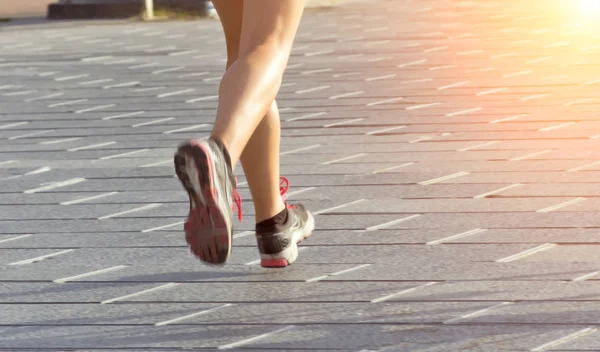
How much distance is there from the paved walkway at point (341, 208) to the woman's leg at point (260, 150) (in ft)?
0.56

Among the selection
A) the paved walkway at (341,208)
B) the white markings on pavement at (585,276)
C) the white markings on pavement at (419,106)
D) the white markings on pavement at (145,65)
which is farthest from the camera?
the white markings on pavement at (145,65)

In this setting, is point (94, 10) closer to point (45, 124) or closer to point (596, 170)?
point (45, 124)

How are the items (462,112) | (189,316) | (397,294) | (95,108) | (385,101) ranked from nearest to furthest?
(189,316) → (397,294) → (462,112) → (385,101) → (95,108)

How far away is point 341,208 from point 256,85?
3.66 ft

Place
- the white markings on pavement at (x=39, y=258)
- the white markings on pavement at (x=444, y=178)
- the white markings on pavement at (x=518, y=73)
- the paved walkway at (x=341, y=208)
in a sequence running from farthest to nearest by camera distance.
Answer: the white markings on pavement at (x=518, y=73)
the white markings on pavement at (x=444, y=178)
the white markings on pavement at (x=39, y=258)
the paved walkway at (x=341, y=208)

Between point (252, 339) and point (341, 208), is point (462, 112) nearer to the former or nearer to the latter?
point (341, 208)

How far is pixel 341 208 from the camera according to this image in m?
3.65

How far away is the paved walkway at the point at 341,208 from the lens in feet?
8.22

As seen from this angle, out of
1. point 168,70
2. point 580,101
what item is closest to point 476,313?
point 580,101

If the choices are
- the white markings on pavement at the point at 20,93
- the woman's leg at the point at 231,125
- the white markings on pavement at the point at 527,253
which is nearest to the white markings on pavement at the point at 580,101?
the white markings on pavement at the point at 527,253

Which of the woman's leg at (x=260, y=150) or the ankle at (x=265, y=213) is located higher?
the woman's leg at (x=260, y=150)

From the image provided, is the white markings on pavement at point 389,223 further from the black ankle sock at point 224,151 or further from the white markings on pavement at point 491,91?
the white markings on pavement at point 491,91

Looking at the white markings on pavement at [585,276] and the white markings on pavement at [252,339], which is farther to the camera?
the white markings on pavement at [585,276]

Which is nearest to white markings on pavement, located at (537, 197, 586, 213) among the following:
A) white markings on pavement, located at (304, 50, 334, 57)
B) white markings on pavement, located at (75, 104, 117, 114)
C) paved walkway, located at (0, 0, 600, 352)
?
paved walkway, located at (0, 0, 600, 352)
